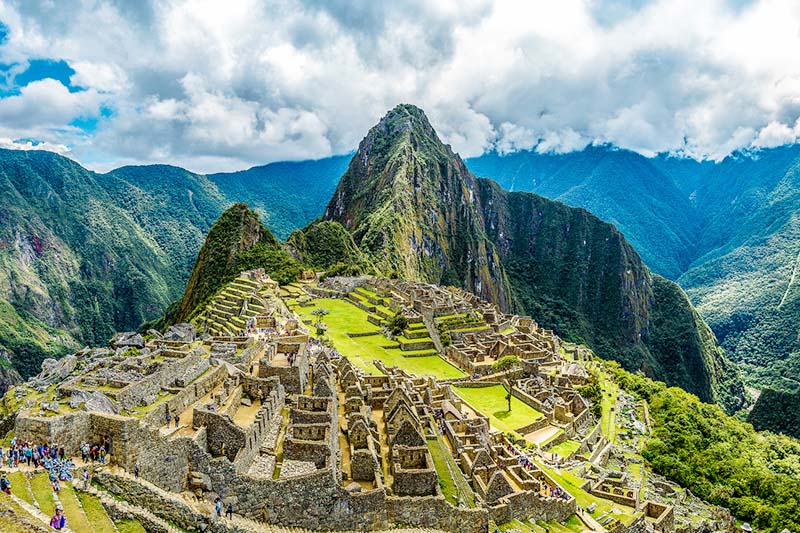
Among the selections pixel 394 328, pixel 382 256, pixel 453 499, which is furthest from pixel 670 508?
pixel 382 256

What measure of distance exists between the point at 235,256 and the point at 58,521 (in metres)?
113

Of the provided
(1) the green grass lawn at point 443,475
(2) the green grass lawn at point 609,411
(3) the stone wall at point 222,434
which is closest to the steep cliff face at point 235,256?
(2) the green grass lawn at point 609,411

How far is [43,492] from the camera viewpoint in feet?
52.6

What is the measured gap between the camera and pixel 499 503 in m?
25.9

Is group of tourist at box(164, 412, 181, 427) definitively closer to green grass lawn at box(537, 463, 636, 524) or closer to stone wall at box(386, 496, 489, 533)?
stone wall at box(386, 496, 489, 533)

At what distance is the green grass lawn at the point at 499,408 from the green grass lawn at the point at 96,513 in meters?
32.9

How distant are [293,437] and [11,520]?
10.1 meters

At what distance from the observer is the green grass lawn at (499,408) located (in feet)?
155

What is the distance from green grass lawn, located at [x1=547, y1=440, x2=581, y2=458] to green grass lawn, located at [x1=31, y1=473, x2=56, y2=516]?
35458mm

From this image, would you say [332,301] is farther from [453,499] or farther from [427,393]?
[453,499]

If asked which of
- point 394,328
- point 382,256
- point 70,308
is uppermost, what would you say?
point 382,256

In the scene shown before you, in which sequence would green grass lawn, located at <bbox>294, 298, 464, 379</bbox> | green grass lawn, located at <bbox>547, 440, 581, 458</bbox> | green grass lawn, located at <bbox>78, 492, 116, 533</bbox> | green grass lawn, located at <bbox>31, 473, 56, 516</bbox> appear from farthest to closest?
green grass lawn, located at <bbox>294, 298, 464, 379</bbox> < green grass lawn, located at <bbox>547, 440, 581, 458</bbox> < green grass lawn, located at <bbox>78, 492, 116, 533</bbox> < green grass lawn, located at <bbox>31, 473, 56, 516</bbox>

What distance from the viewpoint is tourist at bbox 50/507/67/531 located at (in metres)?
14.3

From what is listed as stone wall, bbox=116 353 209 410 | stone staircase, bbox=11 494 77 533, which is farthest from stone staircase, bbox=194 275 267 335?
stone staircase, bbox=11 494 77 533
